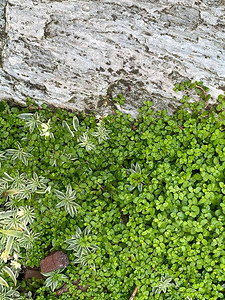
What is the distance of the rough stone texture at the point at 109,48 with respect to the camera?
3.17m

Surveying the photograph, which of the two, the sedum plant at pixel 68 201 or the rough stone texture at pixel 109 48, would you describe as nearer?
the rough stone texture at pixel 109 48

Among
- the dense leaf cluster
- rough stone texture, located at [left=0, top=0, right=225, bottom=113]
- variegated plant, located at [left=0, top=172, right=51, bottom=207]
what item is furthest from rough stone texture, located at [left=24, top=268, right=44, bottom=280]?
rough stone texture, located at [left=0, top=0, right=225, bottom=113]

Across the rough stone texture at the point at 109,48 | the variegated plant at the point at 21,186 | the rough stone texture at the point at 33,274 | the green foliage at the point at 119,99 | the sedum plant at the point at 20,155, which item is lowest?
the rough stone texture at the point at 33,274

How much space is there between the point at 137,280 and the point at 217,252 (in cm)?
84

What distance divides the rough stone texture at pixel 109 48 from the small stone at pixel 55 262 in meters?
1.68

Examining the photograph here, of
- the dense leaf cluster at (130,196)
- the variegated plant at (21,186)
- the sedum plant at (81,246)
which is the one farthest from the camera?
the variegated plant at (21,186)

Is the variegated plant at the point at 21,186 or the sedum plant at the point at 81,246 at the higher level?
the variegated plant at the point at 21,186

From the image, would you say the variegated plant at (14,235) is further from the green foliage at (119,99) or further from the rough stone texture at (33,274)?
the green foliage at (119,99)

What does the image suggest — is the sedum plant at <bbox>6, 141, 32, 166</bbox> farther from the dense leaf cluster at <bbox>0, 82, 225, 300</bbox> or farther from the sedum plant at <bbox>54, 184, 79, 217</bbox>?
the sedum plant at <bbox>54, 184, 79, 217</bbox>

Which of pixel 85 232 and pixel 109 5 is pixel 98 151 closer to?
pixel 85 232

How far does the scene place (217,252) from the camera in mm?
3037

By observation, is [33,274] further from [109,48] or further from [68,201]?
[109,48]

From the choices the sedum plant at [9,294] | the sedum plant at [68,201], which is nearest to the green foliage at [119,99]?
the sedum plant at [68,201]

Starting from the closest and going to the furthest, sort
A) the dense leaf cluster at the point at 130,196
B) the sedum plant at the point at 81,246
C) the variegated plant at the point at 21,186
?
1. the dense leaf cluster at the point at 130,196
2. the sedum plant at the point at 81,246
3. the variegated plant at the point at 21,186
